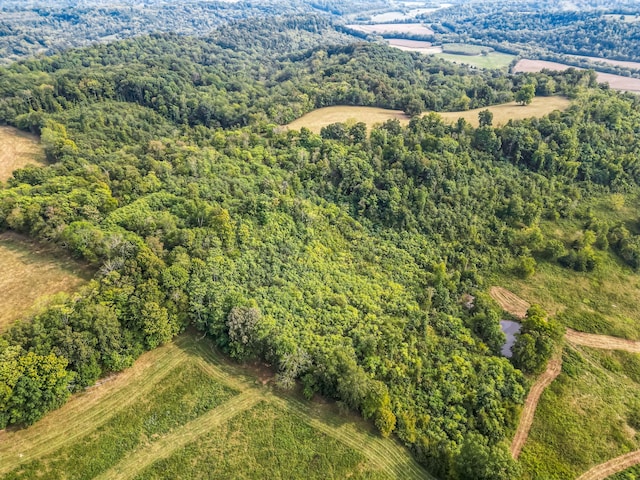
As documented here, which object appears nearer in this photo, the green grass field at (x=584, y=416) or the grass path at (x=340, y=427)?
the grass path at (x=340, y=427)

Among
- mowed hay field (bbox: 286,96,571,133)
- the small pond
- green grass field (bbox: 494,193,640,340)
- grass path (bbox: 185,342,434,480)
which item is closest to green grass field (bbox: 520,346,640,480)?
green grass field (bbox: 494,193,640,340)

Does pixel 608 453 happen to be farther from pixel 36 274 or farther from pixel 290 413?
pixel 36 274

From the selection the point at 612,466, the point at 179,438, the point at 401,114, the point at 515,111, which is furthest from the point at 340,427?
the point at 515,111

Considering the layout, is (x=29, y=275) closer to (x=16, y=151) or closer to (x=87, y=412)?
(x=87, y=412)

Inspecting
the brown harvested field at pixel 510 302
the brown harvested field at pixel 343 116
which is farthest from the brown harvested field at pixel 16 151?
the brown harvested field at pixel 510 302

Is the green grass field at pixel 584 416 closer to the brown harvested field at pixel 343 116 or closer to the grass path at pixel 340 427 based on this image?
the grass path at pixel 340 427
